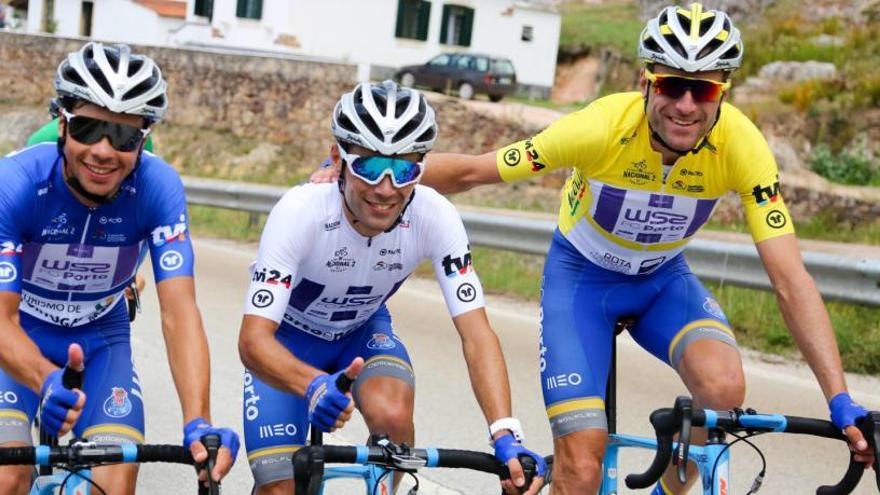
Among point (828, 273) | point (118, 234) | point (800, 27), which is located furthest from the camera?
point (800, 27)

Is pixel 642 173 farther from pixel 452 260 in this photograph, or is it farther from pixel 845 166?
pixel 845 166

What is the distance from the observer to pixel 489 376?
5.04m

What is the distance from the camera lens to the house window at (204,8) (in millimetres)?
56562

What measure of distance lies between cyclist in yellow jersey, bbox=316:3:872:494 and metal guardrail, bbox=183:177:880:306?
165 inches

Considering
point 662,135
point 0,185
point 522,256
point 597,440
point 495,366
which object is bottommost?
point 522,256

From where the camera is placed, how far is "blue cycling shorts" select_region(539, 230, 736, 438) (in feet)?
18.7

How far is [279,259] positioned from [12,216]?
0.97 metres

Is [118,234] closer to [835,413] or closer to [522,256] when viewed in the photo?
[835,413]

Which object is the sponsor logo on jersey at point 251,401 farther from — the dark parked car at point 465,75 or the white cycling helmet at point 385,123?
the dark parked car at point 465,75

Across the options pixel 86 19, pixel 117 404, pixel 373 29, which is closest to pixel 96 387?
pixel 117 404

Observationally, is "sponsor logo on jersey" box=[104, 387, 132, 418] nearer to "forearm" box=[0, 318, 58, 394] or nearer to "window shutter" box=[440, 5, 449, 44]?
"forearm" box=[0, 318, 58, 394]

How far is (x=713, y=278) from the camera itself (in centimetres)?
1145

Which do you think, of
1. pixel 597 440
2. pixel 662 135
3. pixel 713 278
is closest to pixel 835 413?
pixel 597 440

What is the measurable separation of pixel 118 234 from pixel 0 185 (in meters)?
0.50
